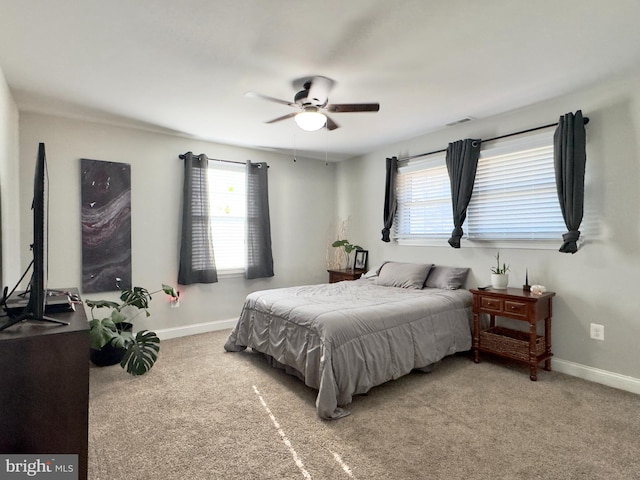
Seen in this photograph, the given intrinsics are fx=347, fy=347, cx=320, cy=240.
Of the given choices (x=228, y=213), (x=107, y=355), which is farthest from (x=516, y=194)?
(x=107, y=355)

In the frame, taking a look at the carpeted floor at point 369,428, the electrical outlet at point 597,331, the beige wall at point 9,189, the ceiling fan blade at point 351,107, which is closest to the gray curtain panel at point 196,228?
the carpeted floor at point 369,428

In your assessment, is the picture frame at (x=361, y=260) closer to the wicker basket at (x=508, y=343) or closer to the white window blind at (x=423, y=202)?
the white window blind at (x=423, y=202)

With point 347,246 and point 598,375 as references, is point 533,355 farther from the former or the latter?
point 347,246

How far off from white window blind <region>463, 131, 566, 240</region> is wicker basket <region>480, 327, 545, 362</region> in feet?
3.02

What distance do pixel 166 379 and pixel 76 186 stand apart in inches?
86.6

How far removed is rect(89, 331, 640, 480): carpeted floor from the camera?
1801 mm

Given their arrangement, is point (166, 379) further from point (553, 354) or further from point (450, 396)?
point (553, 354)

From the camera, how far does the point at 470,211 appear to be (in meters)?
3.78

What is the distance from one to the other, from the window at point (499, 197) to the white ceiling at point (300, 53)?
1.57 ft

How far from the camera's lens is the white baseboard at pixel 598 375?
268 cm

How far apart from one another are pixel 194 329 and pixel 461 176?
3576 millimetres

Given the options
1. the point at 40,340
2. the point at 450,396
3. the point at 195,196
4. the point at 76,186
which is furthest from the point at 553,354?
the point at 76,186

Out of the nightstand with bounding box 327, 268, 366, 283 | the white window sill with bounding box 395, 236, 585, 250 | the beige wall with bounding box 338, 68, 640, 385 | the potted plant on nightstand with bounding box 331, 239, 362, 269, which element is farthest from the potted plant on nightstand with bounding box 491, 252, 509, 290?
the potted plant on nightstand with bounding box 331, 239, 362, 269

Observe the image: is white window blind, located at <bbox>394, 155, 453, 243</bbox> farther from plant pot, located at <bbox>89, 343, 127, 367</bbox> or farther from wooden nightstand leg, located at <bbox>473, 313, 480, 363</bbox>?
plant pot, located at <bbox>89, 343, 127, 367</bbox>
